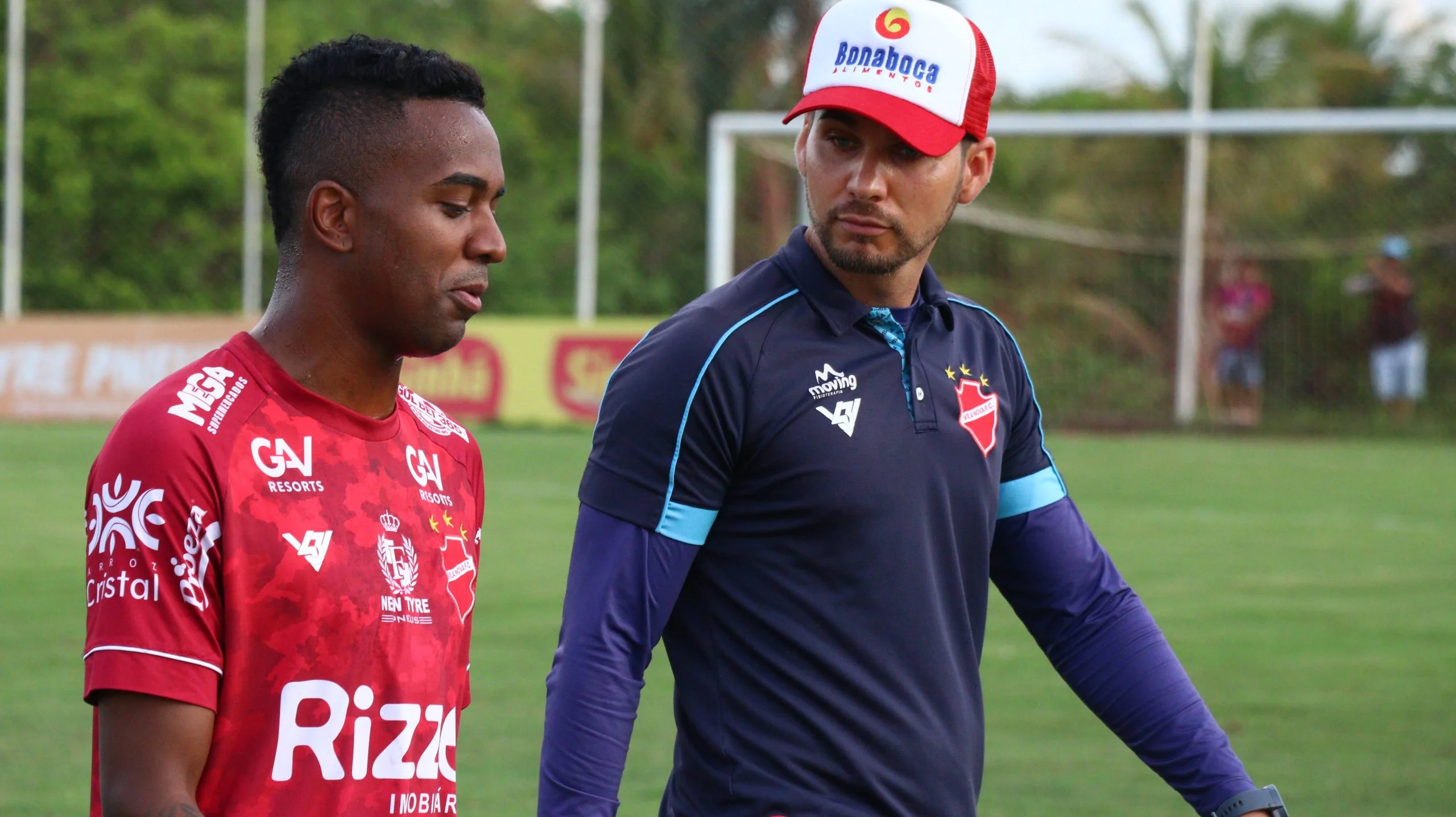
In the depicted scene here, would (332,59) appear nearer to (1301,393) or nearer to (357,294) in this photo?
(357,294)

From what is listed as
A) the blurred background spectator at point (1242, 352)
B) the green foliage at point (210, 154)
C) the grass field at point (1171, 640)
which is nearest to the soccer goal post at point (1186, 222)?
the blurred background spectator at point (1242, 352)

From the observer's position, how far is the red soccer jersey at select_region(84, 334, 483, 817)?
223cm

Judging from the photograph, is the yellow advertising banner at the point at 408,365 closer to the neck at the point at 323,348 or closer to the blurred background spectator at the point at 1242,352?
the blurred background spectator at the point at 1242,352

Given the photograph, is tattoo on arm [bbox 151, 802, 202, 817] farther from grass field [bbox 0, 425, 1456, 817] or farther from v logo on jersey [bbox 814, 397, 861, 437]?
grass field [bbox 0, 425, 1456, 817]

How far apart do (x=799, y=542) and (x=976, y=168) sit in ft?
2.52

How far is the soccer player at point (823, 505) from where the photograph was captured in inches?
112

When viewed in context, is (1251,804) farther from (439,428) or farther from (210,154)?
(210,154)

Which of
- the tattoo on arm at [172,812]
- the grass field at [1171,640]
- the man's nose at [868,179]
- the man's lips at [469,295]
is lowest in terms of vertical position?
the grass field at [1171,640]

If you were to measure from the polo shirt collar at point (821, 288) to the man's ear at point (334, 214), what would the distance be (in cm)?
78

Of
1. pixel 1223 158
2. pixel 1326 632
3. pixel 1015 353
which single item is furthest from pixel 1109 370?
pixel 1015 353

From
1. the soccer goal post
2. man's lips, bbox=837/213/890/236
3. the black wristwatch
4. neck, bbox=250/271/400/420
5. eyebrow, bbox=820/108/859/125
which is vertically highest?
the soccer goal post

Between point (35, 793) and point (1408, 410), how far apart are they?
20.5m

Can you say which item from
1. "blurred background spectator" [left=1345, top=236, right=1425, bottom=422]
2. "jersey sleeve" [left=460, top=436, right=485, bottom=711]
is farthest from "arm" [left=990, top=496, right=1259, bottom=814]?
"blurred background spectator" [left=1345, top=236, right=1425, bottom=422]

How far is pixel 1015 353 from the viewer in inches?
132
